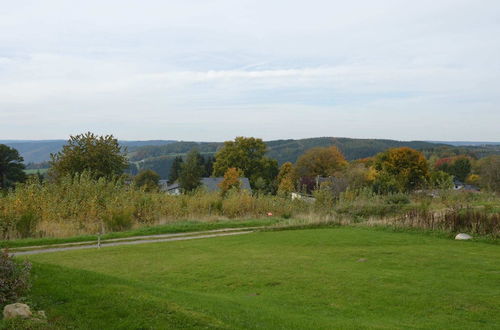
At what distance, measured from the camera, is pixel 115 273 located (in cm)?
1085

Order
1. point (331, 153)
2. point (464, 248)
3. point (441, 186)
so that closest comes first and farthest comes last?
point (464, 248) < point (441, 186) < point (331, 153)

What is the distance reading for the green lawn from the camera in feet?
20.8

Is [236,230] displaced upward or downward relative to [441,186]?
downward

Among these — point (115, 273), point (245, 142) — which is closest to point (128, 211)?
point (115, 273)

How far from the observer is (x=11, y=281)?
6.59 metres

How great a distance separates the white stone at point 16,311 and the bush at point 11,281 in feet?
1.52

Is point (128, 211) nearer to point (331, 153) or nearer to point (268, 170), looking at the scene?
point (268, 170)

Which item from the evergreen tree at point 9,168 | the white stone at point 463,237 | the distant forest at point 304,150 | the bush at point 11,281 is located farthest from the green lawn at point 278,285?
the distant forest at point 304,150

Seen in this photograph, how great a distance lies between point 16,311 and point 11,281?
2.98 ft

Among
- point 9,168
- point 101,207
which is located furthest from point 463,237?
point 9,168

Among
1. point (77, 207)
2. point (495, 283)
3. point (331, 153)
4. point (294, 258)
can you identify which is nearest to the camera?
point (495, 283)

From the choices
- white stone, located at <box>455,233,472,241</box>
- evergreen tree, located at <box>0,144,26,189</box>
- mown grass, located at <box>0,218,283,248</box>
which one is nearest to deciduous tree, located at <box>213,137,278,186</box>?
evergreen tree, located at <box>0,144,26,189</box>

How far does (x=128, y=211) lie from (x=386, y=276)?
1253cm

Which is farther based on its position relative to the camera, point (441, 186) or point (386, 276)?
point (441, 186)
